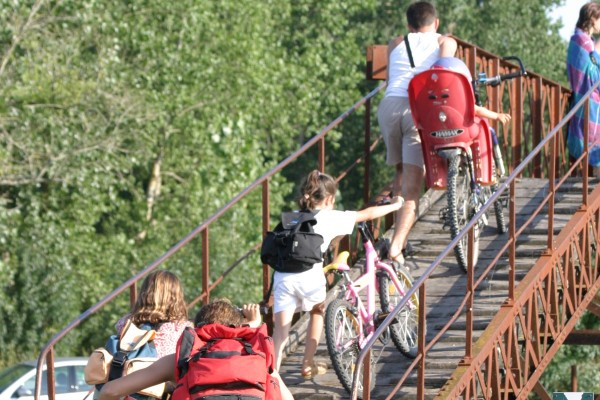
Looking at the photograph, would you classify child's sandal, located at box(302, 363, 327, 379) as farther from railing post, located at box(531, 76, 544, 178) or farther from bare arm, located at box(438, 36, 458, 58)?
railing post, located at box(531, 76, 544, 178)

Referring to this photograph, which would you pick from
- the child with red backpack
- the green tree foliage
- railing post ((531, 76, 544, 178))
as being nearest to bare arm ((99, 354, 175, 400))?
the child with red backpack

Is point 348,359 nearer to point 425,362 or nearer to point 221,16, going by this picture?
point 425,362

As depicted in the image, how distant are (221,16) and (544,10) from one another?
15.5 m

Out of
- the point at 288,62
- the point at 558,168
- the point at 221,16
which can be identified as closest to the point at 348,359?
the point at 558,168

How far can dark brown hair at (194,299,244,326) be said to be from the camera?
6234mm

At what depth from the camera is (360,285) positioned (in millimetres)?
8781

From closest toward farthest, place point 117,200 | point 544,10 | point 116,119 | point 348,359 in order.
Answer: point 348,359, point 116,119, point 117,200, point 544,10

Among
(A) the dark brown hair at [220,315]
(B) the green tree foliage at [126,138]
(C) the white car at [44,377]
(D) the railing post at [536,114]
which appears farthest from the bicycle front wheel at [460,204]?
(B) the green tree foliage at [126,138]

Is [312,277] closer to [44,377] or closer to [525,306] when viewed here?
[525,306]

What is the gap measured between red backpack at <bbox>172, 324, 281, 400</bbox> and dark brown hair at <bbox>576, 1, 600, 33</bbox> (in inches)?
239

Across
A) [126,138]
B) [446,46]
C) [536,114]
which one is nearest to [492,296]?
[446,46]

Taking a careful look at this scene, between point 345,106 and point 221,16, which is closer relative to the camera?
point 221,16

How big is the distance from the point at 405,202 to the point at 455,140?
53cm

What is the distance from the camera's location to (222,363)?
607 centimetres
